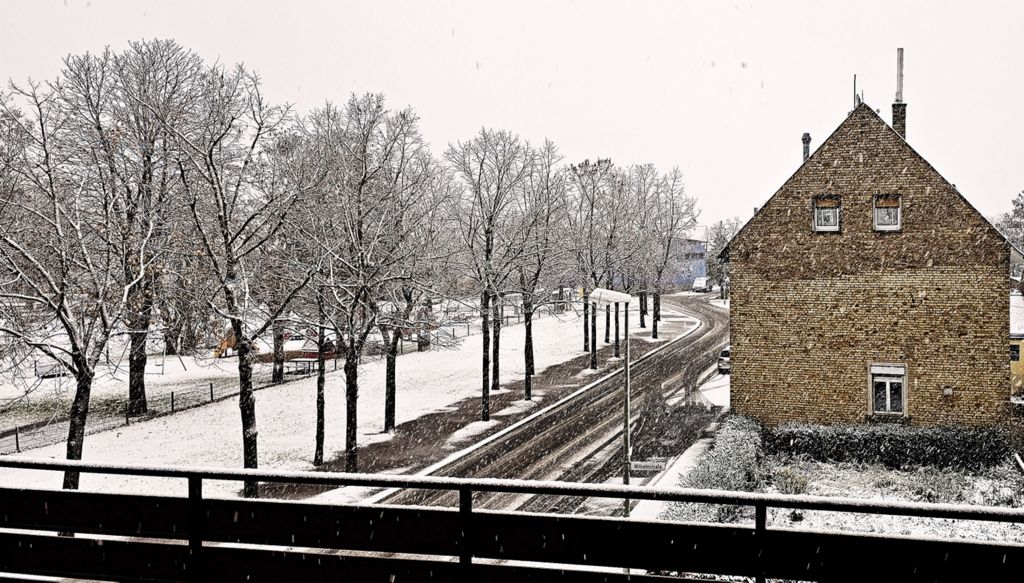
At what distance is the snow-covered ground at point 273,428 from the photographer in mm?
17781

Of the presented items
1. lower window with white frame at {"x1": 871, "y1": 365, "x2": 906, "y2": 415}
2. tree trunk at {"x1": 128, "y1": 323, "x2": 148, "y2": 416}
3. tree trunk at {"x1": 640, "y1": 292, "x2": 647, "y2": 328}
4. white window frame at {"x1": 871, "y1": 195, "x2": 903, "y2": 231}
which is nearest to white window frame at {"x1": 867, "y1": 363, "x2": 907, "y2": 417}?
lower window with white frame at {"x1": 871, "y1": 365, "x2": 906, "y2": 415}

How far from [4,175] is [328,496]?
31.7 feet

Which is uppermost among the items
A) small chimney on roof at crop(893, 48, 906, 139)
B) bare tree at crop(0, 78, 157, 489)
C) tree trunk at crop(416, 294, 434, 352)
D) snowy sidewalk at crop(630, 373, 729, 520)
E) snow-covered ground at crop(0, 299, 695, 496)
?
small chimney on roof at crop(893, 48, 906, 139)

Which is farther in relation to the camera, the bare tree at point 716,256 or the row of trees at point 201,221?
the bare tree at point 716,256

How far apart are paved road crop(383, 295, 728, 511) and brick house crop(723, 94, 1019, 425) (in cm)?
398

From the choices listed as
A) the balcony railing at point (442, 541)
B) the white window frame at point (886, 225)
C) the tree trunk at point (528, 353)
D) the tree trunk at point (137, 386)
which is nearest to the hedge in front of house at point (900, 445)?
the white window frame at point (886, 225)

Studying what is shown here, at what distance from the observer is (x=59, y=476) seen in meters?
18.3

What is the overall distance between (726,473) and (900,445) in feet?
19.6

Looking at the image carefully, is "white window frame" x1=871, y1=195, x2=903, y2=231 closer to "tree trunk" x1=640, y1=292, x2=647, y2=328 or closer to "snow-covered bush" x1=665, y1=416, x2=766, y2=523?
"snow-covered bush" x1=665, y1=416, x2=766, y2=523

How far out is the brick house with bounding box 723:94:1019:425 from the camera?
18.1 meters

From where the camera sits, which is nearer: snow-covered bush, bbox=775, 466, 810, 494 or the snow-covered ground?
snow-covered bush, bbox=775, 466, 810, 494

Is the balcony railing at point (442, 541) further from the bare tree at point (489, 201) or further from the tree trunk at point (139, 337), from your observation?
the bare tree at point (489, 201)

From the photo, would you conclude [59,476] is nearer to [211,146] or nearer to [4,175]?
[4,175]

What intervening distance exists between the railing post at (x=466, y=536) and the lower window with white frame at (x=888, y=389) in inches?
709
